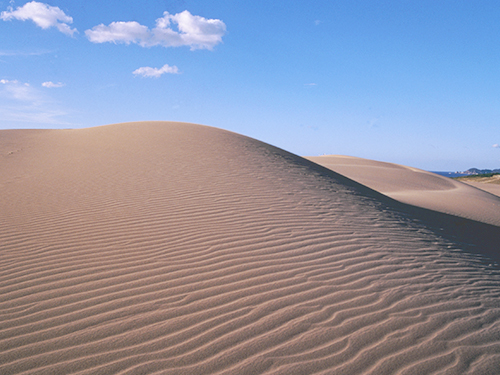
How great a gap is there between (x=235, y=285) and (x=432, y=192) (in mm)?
16564

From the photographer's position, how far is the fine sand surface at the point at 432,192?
1160 cm

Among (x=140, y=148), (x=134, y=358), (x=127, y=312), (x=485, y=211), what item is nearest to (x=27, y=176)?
(x=140, y=148)

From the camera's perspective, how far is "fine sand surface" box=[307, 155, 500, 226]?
11602mm

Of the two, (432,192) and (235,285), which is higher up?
(432,192)

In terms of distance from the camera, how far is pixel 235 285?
3.53m

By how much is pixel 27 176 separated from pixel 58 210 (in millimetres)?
4006

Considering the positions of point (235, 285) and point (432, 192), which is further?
point (432, 192)

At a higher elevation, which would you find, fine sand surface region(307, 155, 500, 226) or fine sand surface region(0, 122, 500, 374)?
fine sand surface region(307, 155, 500, 226)

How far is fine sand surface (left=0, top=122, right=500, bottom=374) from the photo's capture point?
8.57 ft

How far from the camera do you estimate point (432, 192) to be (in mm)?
17094

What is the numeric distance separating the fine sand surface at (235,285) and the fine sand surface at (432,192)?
4.52 m

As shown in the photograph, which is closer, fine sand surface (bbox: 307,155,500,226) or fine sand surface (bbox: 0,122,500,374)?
fine sand surface (bbox: 0,122,500,374)

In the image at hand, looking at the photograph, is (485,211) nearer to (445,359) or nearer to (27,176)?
(445,359)

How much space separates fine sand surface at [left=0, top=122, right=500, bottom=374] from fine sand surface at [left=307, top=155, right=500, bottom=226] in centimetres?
452
